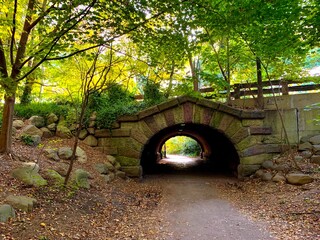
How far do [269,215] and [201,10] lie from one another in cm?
414

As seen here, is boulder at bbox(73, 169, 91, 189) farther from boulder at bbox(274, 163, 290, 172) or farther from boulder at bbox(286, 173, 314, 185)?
boulder at bbox(274, 163, 290, 172)

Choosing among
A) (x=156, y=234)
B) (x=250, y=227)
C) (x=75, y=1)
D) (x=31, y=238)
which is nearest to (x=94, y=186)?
(x=156, y=234)

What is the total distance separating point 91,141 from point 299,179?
6.42 meters

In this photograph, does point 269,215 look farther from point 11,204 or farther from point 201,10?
point 11,204

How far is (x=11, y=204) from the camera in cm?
397

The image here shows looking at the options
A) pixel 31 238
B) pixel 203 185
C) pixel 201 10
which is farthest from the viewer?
pixel 203 185

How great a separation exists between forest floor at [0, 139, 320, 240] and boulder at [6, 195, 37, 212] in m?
0.09

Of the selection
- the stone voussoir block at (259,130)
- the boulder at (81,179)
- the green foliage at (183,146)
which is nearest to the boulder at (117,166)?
the boulder at (81,179)

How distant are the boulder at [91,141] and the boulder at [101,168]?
129 cm

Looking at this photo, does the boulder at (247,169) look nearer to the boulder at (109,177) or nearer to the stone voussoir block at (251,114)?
the stone voussoir block at (251,114)

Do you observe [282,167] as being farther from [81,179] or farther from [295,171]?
[81,179]

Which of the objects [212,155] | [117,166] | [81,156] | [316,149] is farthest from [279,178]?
[212,155]

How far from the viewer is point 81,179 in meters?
6.31

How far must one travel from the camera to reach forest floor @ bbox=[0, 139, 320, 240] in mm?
4012
